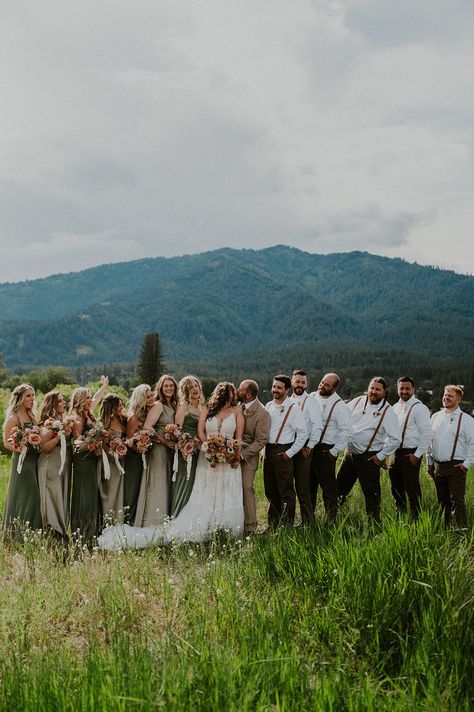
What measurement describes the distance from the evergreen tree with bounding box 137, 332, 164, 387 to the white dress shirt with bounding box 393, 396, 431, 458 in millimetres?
69263

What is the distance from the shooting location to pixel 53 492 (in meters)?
8.33

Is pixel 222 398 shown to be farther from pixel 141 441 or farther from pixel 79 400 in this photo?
pixel 79 400

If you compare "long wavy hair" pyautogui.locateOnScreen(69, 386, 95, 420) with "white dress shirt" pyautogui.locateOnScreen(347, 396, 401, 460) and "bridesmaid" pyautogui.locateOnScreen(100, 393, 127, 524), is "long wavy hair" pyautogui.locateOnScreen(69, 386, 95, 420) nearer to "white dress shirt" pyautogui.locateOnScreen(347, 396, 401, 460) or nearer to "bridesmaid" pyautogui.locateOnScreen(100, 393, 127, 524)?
"bridesmaid" pyautogui.locateOnScreen(100, 393, 127, 524)

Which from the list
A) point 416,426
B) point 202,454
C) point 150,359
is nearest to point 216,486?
point 202,454

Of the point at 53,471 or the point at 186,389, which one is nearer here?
the point at 53,471

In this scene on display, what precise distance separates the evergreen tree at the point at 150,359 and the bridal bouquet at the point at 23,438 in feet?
227

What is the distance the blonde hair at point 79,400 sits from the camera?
28.0ft

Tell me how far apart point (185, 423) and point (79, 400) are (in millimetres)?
1667

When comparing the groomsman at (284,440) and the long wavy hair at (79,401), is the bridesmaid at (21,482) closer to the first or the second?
the long wavy hair at (79,401)

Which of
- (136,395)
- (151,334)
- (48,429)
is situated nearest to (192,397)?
(136,395)

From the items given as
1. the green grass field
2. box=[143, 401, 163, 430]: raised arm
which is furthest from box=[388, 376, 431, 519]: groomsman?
box=[143, 401, 163, 430]: raised arm

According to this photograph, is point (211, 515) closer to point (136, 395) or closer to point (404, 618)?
point (136, 395)

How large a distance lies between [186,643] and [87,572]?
2.43 metres

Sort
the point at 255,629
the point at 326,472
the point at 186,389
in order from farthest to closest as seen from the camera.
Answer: the point at 326,472 < the point at 186,389 < the point at 255,629
